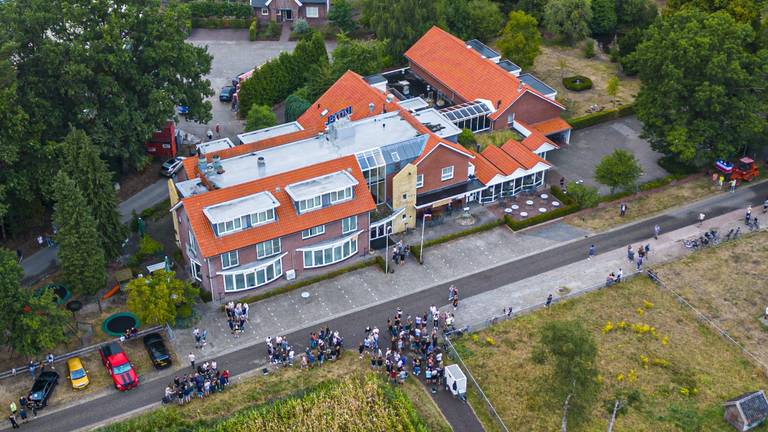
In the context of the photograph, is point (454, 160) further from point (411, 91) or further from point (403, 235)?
point (411, 91)

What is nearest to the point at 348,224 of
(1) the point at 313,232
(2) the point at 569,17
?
(1) the point at 313,232

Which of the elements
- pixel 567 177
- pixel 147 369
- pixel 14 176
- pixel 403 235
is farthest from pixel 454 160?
pixel 14 176

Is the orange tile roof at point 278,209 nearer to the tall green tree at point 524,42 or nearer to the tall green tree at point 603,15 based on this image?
the tall green tree at point 524,42

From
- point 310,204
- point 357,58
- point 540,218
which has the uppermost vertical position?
point 357,58

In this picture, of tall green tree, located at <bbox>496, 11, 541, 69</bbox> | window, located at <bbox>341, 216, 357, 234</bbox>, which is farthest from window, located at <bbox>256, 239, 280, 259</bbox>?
tall green tree, located at <bbox>496, 11, 541, 69</bbox>

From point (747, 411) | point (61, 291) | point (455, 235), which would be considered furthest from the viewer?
point (455, 235)

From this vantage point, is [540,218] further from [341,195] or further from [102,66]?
[102,66]

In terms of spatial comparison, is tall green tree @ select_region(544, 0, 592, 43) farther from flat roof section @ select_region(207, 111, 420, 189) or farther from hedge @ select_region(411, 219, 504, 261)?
hedge @ select_region(411, 219, 504, 261)
